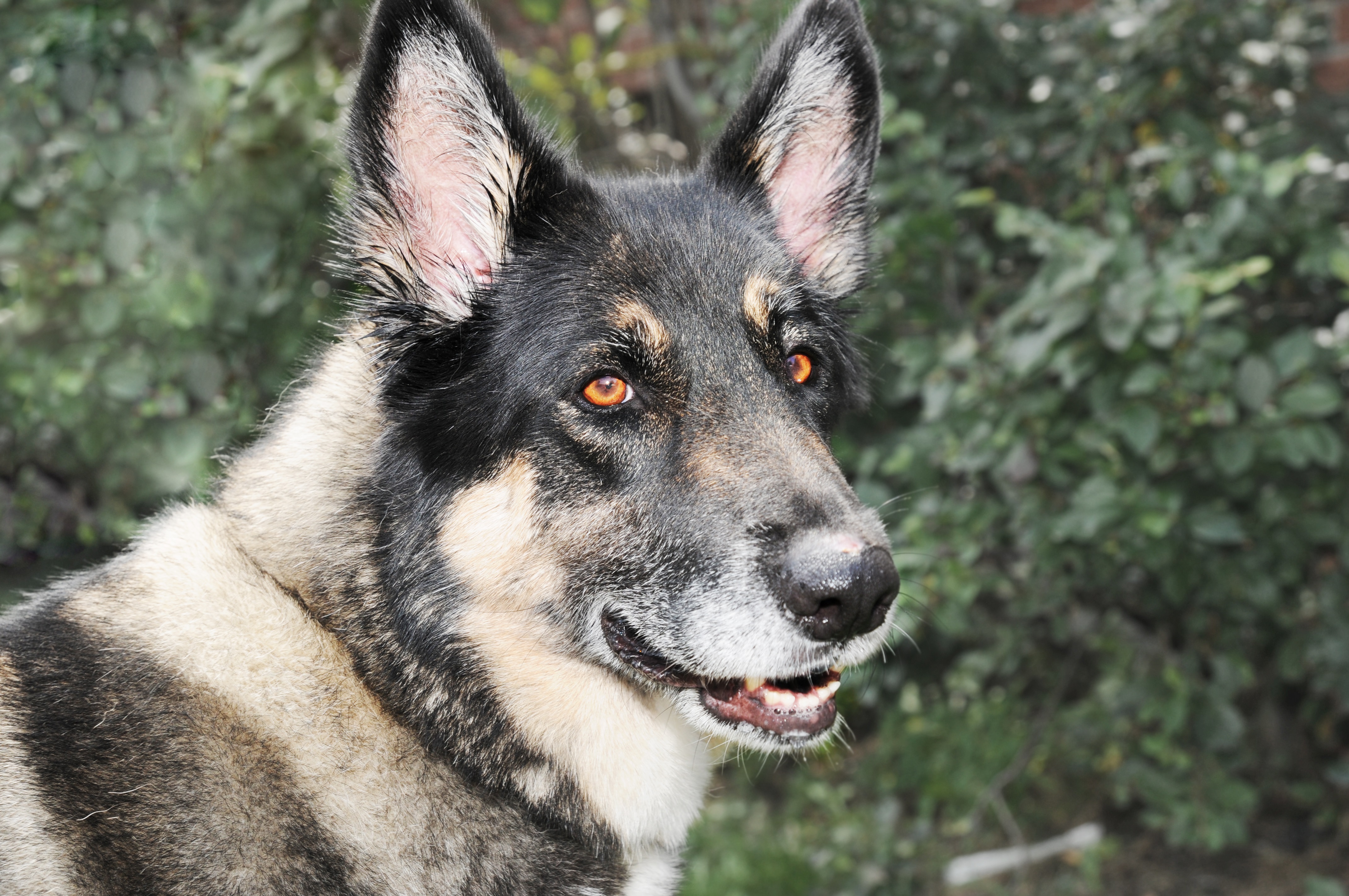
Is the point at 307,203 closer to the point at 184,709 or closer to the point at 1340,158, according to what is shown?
Result: the point at 184,709

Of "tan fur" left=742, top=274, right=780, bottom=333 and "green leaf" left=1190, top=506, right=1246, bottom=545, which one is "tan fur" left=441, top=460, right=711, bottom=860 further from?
"green leaf" left=1190, top=506, right=1246, bottom=545

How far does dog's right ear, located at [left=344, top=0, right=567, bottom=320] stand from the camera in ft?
6.83

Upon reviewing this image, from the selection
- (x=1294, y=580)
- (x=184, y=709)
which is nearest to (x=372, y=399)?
(x=184, y=709)

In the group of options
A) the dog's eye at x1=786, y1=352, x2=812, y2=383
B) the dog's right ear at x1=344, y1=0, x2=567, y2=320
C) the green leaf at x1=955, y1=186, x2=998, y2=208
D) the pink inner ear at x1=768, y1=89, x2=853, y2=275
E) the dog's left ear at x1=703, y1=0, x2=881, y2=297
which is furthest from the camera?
the green leaf at x1=955, y1=186, x2=998, y2=208

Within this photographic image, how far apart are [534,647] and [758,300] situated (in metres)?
0.92

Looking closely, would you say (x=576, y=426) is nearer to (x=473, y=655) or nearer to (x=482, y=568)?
(x=482, y=568)

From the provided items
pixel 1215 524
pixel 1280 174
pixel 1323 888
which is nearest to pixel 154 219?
pixel 1280 174

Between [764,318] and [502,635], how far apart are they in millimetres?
911

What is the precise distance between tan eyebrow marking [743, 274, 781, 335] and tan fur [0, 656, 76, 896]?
1.64m

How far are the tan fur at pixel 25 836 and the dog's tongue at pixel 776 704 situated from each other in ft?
3.95

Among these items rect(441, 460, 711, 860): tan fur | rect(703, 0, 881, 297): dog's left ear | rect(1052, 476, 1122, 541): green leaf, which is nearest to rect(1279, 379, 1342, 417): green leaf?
rect(1052, 476, 1122, 541): green leaf

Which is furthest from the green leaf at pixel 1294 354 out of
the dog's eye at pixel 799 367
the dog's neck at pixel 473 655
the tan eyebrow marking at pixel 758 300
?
the dog's neck at pixel 473 655

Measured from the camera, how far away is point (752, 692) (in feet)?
7.31

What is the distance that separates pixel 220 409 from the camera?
336 cm
